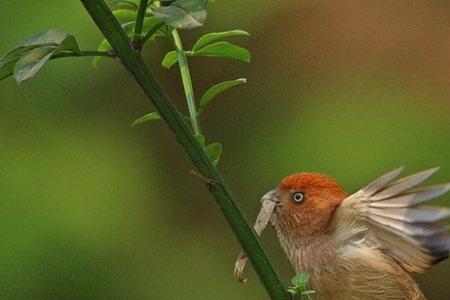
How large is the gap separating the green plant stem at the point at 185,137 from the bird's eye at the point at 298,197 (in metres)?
1.66

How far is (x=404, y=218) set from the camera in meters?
3.18

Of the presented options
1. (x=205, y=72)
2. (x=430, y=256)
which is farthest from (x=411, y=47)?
(x=430, y=256)

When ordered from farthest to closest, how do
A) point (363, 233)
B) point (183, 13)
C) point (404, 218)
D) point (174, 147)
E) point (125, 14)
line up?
point (174, 147), point (363, 233), point (125, 14), point (404, 218), point (183, 13)

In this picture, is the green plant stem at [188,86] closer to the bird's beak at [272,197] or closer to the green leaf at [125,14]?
the green leaf at [125,14]

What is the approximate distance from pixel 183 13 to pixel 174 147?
5308 millimetres

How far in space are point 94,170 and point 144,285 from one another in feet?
2.27

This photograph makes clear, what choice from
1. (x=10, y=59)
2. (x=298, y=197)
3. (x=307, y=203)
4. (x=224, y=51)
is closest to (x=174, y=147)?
(x=298, y=197)

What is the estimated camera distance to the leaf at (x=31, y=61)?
2.77 metres

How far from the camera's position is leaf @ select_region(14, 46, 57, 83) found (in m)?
2.77

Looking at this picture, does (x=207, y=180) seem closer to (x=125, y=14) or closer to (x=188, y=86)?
(x=188, y=86)

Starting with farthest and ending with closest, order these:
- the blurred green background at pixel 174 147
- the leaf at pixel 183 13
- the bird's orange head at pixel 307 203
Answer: the blurred green background at pixel 174 147, the bird's orange head at pixel 307 203, the leaf at pixel 183 13

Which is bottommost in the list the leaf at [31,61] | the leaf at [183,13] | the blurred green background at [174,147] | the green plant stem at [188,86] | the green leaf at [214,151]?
the blurred green background at [174,147]

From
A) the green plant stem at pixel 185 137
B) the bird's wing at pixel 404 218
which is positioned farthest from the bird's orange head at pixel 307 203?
the green plant stem at pixel 185 137

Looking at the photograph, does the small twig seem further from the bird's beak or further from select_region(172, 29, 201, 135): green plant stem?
the bird's beak
